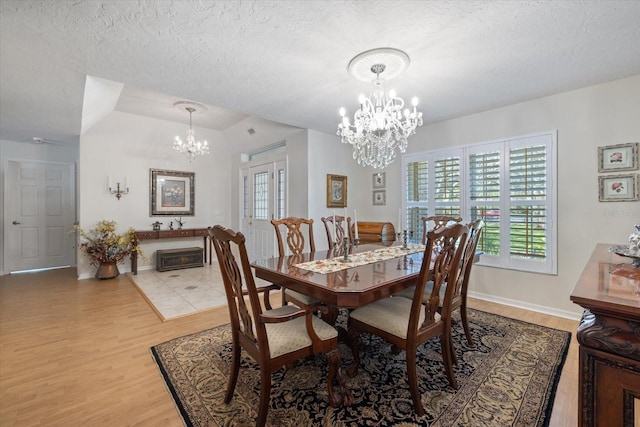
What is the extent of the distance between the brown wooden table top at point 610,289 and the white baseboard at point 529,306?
2115mm

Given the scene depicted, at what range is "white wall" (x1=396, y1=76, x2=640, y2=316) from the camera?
265 centimetres

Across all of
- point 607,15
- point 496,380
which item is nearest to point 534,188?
point 607,15

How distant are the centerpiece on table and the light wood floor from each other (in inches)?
29.7

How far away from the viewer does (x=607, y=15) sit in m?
1.73

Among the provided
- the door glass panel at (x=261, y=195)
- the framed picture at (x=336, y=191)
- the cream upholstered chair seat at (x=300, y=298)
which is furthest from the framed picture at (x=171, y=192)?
the cream upholstered chair seat at (x=300, y=298)

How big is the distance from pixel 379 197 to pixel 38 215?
6.44 meters

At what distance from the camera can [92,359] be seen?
7.06 feet

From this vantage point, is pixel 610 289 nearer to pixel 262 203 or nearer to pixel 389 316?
pixel 389 316

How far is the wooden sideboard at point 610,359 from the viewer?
0.77m

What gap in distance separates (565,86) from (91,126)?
6.50m

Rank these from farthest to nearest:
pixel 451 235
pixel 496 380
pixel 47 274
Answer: pixel 47 274, pixel 496 380, pixel 451 235

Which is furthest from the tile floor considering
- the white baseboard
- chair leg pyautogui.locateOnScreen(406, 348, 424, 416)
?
the white baseboard

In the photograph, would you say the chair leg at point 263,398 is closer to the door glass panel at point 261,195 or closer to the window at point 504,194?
the window at point 504,194

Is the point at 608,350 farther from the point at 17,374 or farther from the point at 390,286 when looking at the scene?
the point at 17,374
